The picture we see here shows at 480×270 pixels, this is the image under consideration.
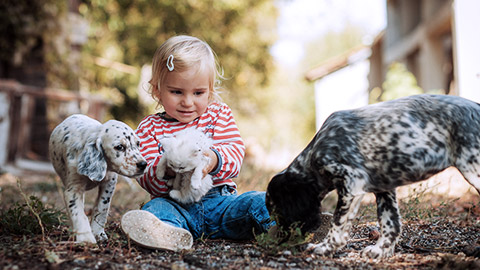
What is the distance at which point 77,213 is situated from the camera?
112 inches

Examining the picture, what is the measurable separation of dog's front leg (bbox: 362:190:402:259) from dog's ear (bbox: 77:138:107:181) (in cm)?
170

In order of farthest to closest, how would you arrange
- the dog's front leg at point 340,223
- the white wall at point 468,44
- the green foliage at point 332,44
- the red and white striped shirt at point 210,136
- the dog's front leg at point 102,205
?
the green foliage at point 332,44 → the white wall at point 468,44 → the red and white striped shirt at point 210,136 → the dog's front leg at point 102,205 → the dog's front leg at point 340,223

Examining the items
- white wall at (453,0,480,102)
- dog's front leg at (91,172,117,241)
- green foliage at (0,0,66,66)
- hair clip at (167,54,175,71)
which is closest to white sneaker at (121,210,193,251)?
dog's front leg at (91,172,117,241)

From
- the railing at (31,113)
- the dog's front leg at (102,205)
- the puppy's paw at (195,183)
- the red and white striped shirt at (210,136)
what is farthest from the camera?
the railing at (31,113)

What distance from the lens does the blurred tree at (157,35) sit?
48.2 feet

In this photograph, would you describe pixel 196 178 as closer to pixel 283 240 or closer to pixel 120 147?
pixel 120 147

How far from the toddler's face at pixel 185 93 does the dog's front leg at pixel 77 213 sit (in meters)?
0.90

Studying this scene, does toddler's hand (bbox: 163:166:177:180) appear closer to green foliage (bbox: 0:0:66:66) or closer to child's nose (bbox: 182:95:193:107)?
child's nose (bbox: 182:95:193:107)

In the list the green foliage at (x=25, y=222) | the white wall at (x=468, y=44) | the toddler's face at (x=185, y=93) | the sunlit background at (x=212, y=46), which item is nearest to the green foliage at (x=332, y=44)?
the sunlit background at (x=212, y=46)

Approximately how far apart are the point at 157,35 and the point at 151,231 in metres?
13.4

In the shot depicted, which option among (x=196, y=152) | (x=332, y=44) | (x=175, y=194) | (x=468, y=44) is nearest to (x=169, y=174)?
(x=175, y=194)

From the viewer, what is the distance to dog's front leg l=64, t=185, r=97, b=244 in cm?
278

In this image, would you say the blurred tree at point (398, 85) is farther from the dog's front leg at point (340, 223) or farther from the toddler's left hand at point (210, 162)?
the dog's front leg at point (340, 223)

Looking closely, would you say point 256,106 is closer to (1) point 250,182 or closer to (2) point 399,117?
(1) point 250,182
